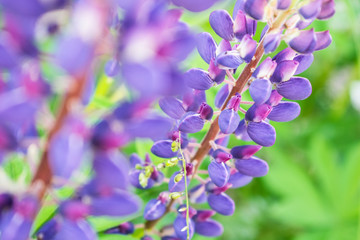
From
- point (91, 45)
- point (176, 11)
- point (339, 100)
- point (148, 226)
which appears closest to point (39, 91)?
point (91, 45)

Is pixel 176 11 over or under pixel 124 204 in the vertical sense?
over

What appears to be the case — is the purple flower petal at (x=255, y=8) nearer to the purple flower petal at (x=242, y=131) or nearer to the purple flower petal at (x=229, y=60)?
the purple flower petal at (x=229, y=60)

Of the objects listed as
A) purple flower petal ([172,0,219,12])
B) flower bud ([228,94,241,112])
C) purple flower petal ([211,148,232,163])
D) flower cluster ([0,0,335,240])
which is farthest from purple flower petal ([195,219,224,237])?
purple flower petal ([172,0,219,12])

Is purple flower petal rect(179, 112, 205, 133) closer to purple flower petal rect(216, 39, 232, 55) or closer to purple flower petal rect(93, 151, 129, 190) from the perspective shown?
purple flower petal rect(216, 39, 232, 55)

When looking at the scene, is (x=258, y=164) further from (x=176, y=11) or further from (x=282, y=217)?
(x=282, y=217)

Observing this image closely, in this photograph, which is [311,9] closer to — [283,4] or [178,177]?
[283,4]

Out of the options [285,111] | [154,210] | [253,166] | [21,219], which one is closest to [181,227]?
[154,210]
